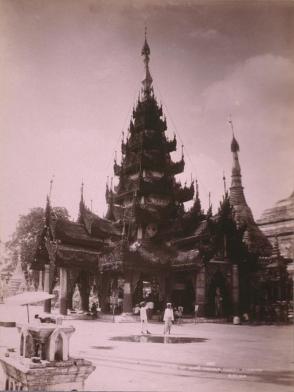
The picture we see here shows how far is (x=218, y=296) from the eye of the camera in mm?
10625

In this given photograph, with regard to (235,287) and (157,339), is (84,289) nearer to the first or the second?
(235,287)

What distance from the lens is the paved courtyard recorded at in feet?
13.4

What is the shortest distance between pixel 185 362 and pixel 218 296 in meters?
6.16

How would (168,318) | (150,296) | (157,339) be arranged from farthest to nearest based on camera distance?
(150,296), (168,318), (157,339)

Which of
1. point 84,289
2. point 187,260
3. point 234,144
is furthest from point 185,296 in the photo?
point 234,144

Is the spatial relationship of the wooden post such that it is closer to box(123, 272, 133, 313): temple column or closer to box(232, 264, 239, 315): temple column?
box(123, 272, 133, 313): temple column

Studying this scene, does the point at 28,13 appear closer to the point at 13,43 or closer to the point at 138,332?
the point at 13,43

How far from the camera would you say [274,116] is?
566 cm

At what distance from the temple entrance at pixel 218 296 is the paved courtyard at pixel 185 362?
12.7 feet

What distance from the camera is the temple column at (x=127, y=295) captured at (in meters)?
9.84

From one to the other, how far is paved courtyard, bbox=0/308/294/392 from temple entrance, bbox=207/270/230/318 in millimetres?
3866

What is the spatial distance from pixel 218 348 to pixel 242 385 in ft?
4.85

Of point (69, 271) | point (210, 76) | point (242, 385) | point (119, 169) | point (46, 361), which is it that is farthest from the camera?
point (119, 169)

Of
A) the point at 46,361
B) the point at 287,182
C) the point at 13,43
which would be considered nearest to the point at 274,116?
the point at 287,182
